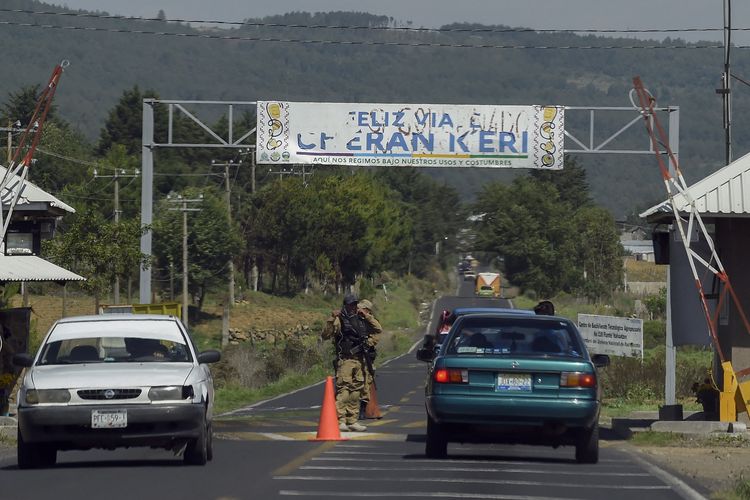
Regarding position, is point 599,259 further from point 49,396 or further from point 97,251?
point 49,396

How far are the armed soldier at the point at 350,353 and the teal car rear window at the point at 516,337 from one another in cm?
485

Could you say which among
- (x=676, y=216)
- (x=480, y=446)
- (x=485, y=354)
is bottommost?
(x=480, y=446)

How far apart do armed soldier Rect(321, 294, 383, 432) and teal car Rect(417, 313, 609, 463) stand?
4.88 metres

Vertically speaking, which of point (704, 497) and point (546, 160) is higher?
point (546, 160)

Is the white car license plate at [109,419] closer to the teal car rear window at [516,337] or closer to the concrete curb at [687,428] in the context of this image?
the teal car rear window at [516,337]

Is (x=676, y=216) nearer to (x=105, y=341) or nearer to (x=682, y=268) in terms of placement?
(x=682, y=268)

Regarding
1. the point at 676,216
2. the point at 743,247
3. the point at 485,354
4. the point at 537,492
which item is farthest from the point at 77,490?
the point at 743,247

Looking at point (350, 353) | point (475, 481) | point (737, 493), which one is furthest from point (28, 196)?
point (737, 493)

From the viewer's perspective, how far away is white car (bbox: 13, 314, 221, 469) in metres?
15.2

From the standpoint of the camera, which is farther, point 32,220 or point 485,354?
point 32,220

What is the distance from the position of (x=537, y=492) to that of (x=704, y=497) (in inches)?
63.0

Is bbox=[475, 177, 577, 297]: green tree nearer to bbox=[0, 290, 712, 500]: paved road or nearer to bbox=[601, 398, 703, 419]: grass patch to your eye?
bbox=[601, 398, 703, 419]: grass patch

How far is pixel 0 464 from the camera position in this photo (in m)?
16.5

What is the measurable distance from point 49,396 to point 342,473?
3.03 meters
